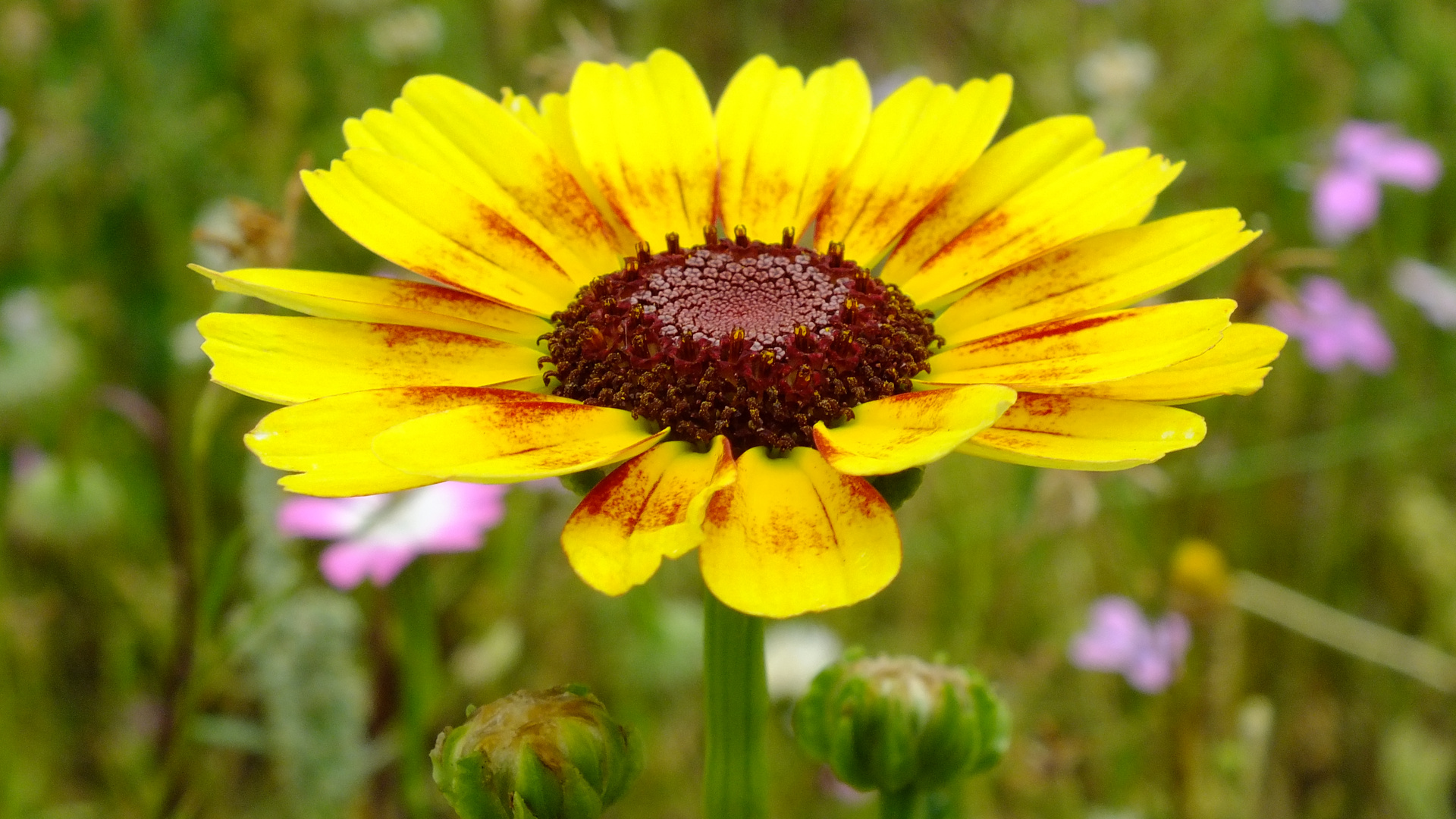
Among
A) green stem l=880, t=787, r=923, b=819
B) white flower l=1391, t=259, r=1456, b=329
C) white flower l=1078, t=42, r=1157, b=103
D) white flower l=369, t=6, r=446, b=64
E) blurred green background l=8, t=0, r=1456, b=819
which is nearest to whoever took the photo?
green stem l=880, t=787, r=923, b=819

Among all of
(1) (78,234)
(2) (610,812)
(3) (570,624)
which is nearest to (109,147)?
(1) (78,234)

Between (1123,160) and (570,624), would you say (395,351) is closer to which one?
(1123,160)

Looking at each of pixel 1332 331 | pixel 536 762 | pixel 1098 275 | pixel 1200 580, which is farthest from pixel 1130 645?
pixel 536 762

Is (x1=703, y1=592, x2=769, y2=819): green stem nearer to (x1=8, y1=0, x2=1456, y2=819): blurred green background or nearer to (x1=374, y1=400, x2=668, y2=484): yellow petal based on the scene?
(x1=374, y1=400, x2=668, y2=484): yellow petal

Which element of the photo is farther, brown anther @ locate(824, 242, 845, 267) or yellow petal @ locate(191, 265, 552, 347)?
brown anther @ locate(824, 242, 845, 267)

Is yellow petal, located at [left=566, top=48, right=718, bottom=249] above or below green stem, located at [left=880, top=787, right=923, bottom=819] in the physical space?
above

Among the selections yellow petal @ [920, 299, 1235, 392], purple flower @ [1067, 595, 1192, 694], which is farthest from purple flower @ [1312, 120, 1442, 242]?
yellow petal @ [920, 299, 1235, 392]
